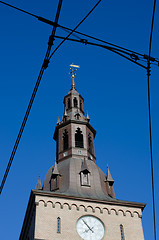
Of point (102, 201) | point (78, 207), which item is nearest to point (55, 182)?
point (78, 207)

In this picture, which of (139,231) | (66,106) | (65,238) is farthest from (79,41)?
(66,106)

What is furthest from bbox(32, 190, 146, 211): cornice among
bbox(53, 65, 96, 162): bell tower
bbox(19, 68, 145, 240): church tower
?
bbox(53, 65, 96, 162): bell tower

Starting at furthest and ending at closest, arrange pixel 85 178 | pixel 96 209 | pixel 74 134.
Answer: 1. pixel 74 134
2. pixel 85 178
3. pixel 96 209

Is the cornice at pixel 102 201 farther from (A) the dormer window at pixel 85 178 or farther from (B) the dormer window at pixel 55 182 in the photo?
(A) the dormer window at pixel 85 178

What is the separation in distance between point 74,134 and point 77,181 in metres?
7.07

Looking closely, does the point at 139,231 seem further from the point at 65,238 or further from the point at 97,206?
the point at 65,238

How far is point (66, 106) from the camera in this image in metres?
50.8

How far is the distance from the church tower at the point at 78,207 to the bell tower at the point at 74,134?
5.2 inches

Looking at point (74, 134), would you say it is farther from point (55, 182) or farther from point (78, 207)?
point (78, 207)

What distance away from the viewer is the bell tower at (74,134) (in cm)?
4359

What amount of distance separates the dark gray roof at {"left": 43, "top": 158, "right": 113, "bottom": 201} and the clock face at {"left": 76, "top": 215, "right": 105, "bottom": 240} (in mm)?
2097

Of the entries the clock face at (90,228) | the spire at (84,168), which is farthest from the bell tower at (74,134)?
the clock face at (90,228)

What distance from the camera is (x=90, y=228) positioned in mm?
35438

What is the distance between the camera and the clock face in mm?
34969
